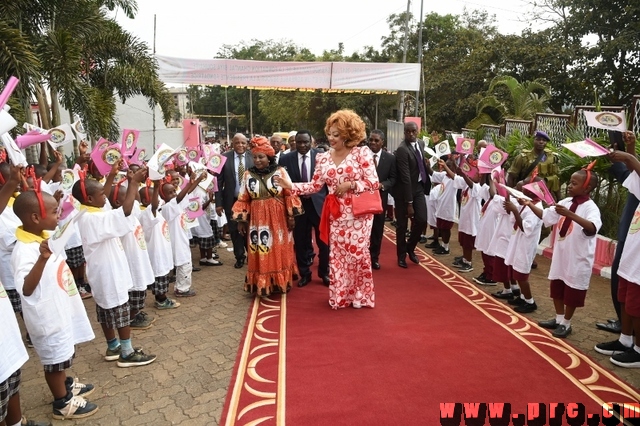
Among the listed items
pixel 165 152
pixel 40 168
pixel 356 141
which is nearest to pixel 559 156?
pixel 356 141

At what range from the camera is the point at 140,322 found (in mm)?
4398

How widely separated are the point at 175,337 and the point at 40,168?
8.07 ft

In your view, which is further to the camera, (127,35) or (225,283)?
(127,35)

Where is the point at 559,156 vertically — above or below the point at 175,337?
above

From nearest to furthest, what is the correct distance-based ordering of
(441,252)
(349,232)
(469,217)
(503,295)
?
(349,232) → (503,295) → (469,217) → (441,252)

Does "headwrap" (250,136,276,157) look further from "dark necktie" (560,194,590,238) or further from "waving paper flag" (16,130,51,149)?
"dark necktie" (560,194,590,238)

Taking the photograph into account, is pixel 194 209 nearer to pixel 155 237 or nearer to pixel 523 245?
pixel 155 237

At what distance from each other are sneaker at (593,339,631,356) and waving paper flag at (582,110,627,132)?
177cm

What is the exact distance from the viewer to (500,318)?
4449mm

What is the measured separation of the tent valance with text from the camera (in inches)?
398

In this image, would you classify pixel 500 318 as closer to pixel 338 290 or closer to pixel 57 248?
pixel 338 290

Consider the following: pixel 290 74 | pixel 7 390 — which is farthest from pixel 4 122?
pixel 290 74

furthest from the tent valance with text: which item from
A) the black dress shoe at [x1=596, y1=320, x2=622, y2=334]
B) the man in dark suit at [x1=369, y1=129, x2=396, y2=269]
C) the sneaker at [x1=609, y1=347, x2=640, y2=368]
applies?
the sneaker at [x1=609, y1=347, x2=640, y2=368]

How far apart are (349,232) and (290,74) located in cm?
674
